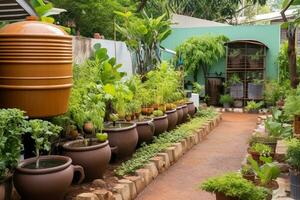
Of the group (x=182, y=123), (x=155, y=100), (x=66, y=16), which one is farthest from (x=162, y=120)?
(x=66, y=16)

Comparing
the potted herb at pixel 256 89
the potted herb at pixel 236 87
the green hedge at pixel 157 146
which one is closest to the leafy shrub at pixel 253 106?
the potted herb at pixel 256 89

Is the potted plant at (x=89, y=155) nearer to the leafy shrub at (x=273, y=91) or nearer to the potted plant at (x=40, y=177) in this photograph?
the potted plant at (x=40, y=177)

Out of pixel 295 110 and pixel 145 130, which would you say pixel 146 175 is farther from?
pixel 295 110

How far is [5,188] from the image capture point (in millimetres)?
2836

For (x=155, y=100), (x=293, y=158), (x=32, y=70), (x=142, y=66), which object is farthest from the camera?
(x=142, y=66)

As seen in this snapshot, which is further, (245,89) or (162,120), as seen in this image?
(245,89)

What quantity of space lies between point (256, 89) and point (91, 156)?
8.23m

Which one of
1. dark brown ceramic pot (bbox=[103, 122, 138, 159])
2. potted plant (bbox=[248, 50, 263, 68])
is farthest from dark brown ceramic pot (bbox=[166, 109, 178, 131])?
potted plant (bbox=[248, 50, 263, 68])

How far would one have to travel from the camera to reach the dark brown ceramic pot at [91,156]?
12.4 feet

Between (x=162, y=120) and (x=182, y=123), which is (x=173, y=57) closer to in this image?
(x=182, y=123)

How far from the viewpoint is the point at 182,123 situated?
7727 mm

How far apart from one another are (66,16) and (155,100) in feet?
10.5

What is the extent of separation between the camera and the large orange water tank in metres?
3.38

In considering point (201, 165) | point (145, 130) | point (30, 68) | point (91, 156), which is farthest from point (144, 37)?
point (30, 68)
